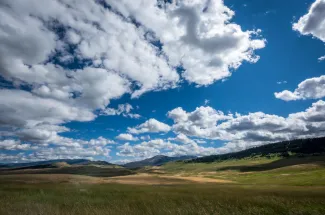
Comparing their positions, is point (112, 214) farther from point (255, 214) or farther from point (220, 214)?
point (255, 214)

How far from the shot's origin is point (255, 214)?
42.1 feet

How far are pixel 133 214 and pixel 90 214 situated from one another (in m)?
1.99

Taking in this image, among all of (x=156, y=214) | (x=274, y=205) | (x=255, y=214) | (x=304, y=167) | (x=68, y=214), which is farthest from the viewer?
(x=304, y=167)

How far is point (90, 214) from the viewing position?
37.1 ft

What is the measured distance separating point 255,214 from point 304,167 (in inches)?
5730

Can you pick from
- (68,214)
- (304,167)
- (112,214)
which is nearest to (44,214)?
(68,214)

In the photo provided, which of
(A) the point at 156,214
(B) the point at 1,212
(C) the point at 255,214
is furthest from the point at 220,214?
(B) the point at 1,212

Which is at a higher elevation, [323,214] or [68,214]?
[68,214]

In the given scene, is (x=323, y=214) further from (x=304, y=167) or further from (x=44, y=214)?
(x=304, y=167)

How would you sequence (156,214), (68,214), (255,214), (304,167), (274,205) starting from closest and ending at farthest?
(68,214)
(156,214)
(255,214)
(274,205)
(304,167)

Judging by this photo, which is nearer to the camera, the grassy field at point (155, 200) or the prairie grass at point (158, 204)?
the prairie grass at point (158, 204)

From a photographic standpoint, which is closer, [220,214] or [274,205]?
[220,214]

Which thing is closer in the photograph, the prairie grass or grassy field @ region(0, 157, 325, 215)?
the prairie grass

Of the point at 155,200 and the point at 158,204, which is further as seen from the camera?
the point at 155,200
